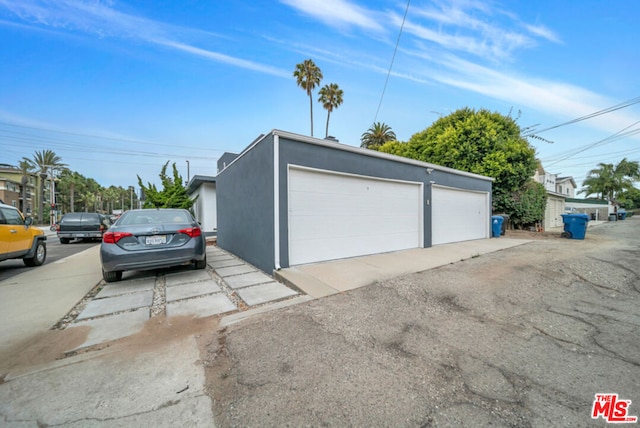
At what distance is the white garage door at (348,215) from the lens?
216 inches

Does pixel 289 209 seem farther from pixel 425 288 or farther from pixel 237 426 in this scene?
pixel 237 426

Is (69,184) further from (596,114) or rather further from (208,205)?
(596,114)

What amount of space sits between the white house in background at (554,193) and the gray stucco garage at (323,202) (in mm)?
11300

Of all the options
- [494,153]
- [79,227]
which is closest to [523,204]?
[494,153]

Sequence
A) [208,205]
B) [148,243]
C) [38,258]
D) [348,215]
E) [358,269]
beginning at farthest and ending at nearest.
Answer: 1. [208,205]
2. [38,258]
3. [348,215]
4. [358,269]
5. [148,243]

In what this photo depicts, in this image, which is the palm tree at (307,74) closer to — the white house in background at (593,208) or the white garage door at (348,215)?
the white garage door at (348,215)

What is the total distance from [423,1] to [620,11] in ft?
28.9

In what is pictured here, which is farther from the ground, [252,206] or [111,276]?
[252,206]

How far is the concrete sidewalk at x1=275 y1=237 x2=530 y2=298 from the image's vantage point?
4.28m

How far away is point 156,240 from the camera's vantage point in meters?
4.47

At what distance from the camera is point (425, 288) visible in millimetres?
4234

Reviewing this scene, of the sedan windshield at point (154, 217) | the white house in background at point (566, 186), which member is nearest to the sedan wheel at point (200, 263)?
the sedan windshield at point (154, 217)

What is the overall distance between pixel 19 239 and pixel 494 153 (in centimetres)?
1847

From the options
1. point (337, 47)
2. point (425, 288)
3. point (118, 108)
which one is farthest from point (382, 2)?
point (118, 108)
